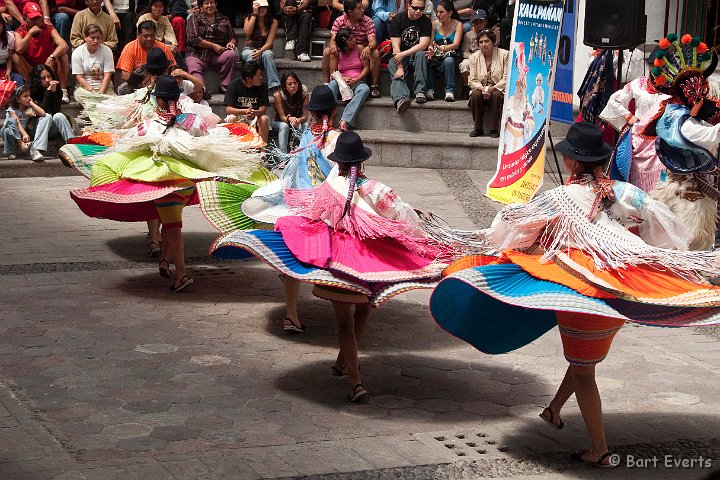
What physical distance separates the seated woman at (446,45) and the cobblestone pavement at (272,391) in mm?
6633

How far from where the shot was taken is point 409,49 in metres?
15.7

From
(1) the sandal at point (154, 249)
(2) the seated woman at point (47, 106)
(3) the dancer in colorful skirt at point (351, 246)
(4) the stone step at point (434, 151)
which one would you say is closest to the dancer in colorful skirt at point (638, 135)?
(3) the dancer in colorful skirt at point (351, 246)

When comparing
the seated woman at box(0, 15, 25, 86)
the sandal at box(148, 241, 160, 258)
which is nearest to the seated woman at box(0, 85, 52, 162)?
the seated woman at box(0, 15, 25, 86)

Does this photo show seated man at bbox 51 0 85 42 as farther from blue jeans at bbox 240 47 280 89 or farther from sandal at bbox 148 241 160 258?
sandal at bbox 148 241 160 258

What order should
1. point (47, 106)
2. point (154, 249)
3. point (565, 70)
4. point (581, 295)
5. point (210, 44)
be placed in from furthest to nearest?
point (210, 44) < point (47, 106) < point (565, 70) < point (154, 249) < point (581, 295)

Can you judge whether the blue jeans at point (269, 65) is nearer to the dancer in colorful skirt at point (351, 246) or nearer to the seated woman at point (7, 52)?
the seated woman at point (7, 52)

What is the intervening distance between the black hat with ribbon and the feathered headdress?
9.81 feet

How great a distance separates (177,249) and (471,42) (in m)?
8.06

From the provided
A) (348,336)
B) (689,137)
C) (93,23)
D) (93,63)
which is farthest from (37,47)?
(348,336)

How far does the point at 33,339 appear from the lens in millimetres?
7832

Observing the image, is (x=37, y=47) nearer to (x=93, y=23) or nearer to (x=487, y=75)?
(x=93, y=23)

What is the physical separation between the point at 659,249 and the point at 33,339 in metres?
4.25

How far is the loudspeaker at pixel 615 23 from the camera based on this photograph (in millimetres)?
11227

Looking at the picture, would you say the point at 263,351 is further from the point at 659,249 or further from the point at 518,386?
the point at 659,249
